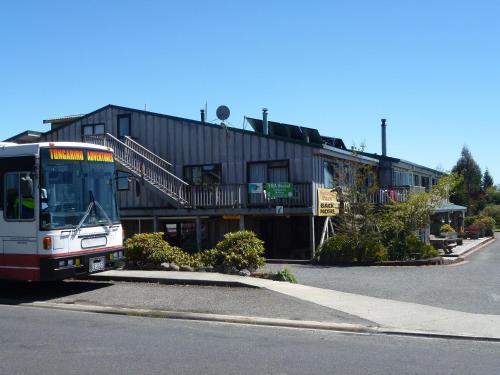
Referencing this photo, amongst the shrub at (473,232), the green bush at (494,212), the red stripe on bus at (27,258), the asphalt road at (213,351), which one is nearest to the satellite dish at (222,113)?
the red stripe on bus at (27,258)

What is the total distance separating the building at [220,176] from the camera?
23.3 m

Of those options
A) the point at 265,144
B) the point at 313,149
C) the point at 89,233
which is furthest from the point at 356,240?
the point at 89,233

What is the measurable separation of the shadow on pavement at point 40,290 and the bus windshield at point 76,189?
5.74 ft

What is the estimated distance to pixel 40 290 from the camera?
13719mm

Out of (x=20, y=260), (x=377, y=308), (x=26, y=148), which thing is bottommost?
(x=377, y=308)

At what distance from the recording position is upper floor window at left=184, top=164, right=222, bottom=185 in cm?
2567

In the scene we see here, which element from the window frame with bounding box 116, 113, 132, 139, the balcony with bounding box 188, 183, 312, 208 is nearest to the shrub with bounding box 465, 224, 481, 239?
the balcony with bounding box 188, 183, 312, 208

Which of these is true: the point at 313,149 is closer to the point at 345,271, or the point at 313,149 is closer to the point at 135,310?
the point at 345,271

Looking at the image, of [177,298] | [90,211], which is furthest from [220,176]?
[177,298]

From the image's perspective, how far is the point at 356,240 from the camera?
68.6ft

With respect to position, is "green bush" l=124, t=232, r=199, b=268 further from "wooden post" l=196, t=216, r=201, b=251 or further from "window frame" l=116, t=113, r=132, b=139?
"window frame" l=116, t=113, r=132, b=139

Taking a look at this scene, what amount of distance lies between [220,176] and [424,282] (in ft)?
40.3

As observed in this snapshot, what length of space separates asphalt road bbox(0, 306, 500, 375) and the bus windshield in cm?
268

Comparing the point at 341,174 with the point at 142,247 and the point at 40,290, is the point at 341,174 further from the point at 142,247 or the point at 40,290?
the point at 40,290
